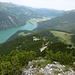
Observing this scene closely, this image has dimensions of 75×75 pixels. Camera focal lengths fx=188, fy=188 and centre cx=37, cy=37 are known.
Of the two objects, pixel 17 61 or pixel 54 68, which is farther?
pixel 17 61

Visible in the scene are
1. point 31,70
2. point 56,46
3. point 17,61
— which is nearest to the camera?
point 31,70

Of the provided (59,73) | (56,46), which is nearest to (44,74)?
(59,73)

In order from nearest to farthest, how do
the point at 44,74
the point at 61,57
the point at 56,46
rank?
1. the point at 44,74
2. the point at 61,57
3. the point at 56,46

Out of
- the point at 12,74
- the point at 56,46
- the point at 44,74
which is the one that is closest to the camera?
the point at 44,74

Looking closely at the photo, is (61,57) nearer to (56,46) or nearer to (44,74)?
(44,74)

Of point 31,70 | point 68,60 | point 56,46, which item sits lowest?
point 56,46

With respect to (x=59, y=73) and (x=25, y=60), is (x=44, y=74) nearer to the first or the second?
(x=59, y=73)

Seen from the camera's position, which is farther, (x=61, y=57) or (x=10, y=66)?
(x=61, y=57)

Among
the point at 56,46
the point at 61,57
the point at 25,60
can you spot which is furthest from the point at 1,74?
the point at 56,46

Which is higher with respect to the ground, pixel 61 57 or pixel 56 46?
pixel 61 57
